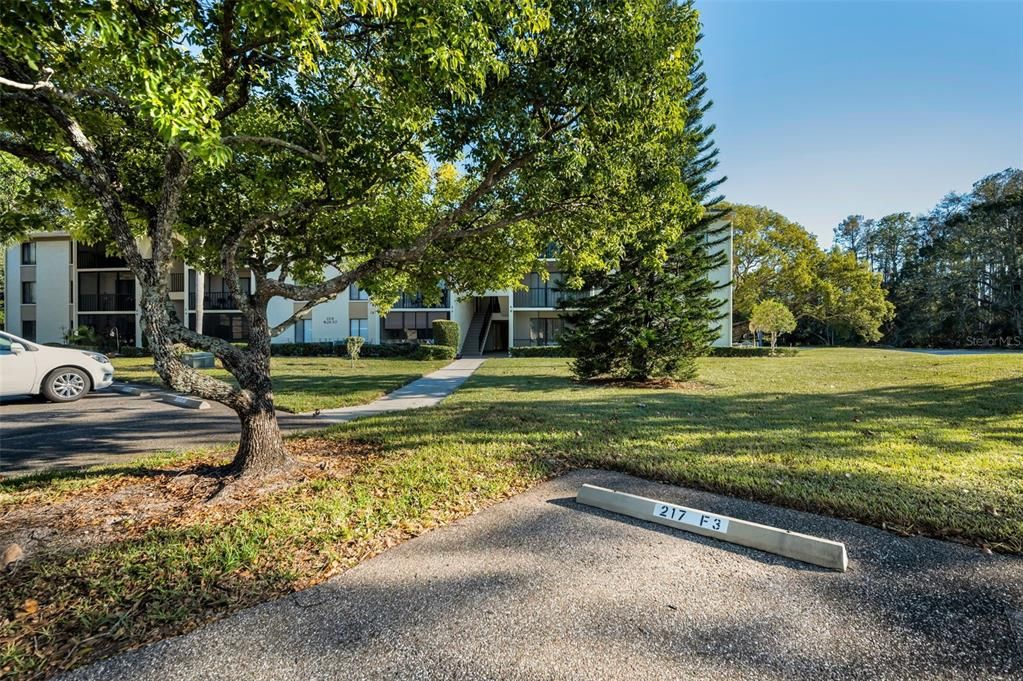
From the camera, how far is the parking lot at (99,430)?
575cm

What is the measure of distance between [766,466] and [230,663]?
4.64 meters

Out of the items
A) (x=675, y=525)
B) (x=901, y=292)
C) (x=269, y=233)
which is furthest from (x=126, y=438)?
(x=901, y=292)

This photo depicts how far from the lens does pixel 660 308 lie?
1194 centimetres

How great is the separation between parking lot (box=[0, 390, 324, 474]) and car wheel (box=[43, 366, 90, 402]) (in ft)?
0.74

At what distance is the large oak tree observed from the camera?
136 inches

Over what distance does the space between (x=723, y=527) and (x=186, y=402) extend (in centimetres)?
1013

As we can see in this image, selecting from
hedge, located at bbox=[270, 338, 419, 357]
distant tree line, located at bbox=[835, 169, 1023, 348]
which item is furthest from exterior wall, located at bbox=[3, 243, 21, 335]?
distant tree line, located at bbox=[835, 169, 1023, 348]

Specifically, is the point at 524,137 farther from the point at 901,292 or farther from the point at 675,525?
the point at 901,292

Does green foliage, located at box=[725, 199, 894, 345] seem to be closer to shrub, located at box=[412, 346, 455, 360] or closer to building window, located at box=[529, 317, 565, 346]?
building window, located at box=[529, 317, 565, 346]

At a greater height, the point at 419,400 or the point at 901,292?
the point at 901,292

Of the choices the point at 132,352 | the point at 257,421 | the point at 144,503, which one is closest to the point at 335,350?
the point at 132,352

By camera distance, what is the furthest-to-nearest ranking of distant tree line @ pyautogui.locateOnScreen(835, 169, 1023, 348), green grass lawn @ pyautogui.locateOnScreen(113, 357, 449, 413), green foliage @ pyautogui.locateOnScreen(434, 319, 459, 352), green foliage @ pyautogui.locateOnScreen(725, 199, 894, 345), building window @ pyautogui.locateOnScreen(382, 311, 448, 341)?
distant tree line @ pyautogui.locateOnScreen(835, 169, 1023, 348), green foliage @ pyautogui.locateOnScreen(725, 199, 894, 345), building window @ pyautogui.locateOnScreen(382, 311, 448, 341), green foliage @ pyautogui.locateOnScreen(434, 319, 459, 352), green grass lawn @ pyautogui.locateOnScreen(113, 357, 449, 413)

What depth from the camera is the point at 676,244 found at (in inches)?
461

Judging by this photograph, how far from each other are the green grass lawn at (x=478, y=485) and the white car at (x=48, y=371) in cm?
631
